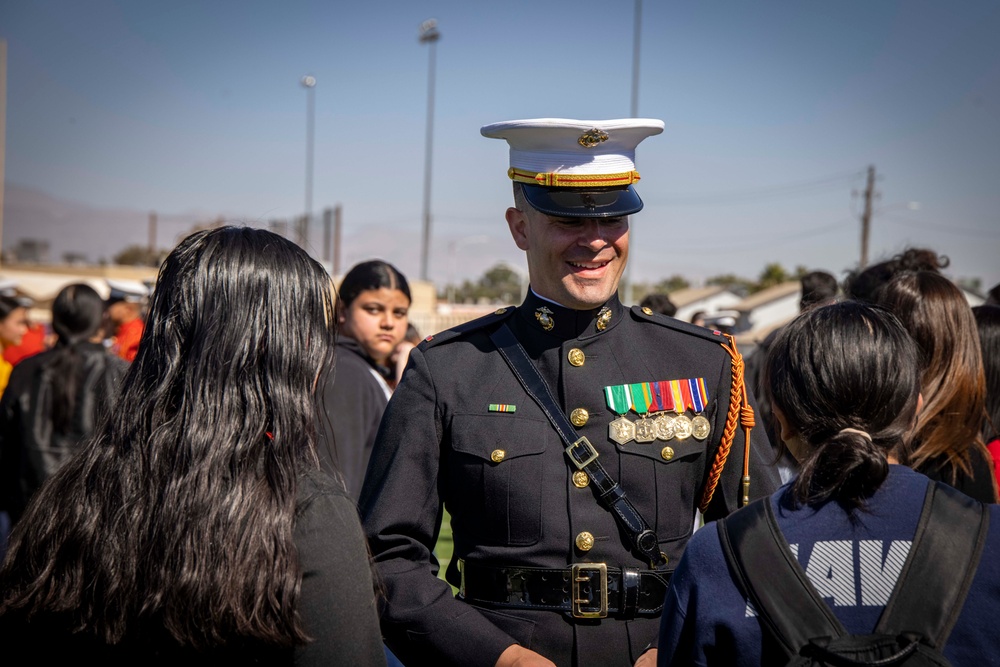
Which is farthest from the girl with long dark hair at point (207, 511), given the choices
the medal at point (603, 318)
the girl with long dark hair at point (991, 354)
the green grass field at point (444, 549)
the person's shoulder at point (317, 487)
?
the green grass field at point (444, 549)

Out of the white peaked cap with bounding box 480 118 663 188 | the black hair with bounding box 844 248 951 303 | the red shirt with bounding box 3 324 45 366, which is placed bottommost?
the red shirt with bounding box 3 324 45 366

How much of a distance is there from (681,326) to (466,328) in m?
0.63

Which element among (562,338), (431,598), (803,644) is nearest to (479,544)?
(431,598)

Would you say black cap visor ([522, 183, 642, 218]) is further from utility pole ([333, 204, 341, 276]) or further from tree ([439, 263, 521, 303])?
tree ([439, 263, 521, 303])

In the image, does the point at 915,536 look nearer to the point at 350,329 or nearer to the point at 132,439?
the point at 132,439

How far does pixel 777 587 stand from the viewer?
159cm

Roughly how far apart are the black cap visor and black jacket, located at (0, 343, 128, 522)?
3017 mm

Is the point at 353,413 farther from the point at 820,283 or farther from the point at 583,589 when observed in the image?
the point at 820,283

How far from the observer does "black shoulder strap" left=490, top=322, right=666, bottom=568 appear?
2.29 m

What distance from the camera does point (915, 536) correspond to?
1.60 m

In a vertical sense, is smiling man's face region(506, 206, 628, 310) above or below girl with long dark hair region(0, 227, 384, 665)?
above

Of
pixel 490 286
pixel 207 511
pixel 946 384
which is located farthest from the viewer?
pixel 490 286

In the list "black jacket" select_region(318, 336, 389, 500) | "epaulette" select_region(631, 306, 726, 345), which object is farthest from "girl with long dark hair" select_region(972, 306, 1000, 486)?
"black jacket" select_region(318, 336, 389, 500)

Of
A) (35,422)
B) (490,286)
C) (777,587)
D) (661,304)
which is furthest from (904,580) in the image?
(490,286)
